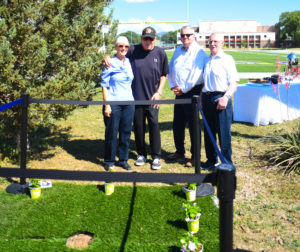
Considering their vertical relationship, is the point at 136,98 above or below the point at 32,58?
below

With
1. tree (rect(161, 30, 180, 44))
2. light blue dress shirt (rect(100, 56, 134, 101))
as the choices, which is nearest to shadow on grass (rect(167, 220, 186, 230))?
light blue dress shirt (rect(100, 56, 134, 101))

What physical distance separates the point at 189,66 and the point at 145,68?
635 mm

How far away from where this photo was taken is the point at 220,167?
71.7 inches

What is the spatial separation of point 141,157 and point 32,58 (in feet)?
7.19

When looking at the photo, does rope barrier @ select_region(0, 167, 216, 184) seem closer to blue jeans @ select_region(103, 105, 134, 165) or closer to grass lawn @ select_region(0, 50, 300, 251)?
grass lawn @ select_region(0, 50, 300, 251)

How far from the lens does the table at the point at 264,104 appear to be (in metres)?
7.49

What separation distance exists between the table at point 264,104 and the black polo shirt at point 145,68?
11.0 feet

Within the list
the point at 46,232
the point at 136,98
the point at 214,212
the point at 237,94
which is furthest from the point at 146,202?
the point at 237,94

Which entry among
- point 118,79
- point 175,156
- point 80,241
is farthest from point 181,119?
point 80,241

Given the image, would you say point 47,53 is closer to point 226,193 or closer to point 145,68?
point 145,68

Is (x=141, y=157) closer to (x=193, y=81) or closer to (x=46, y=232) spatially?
(x=193, y=81)

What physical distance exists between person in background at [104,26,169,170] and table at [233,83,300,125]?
3304 mm

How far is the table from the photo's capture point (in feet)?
24.6

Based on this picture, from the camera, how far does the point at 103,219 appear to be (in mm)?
3619
